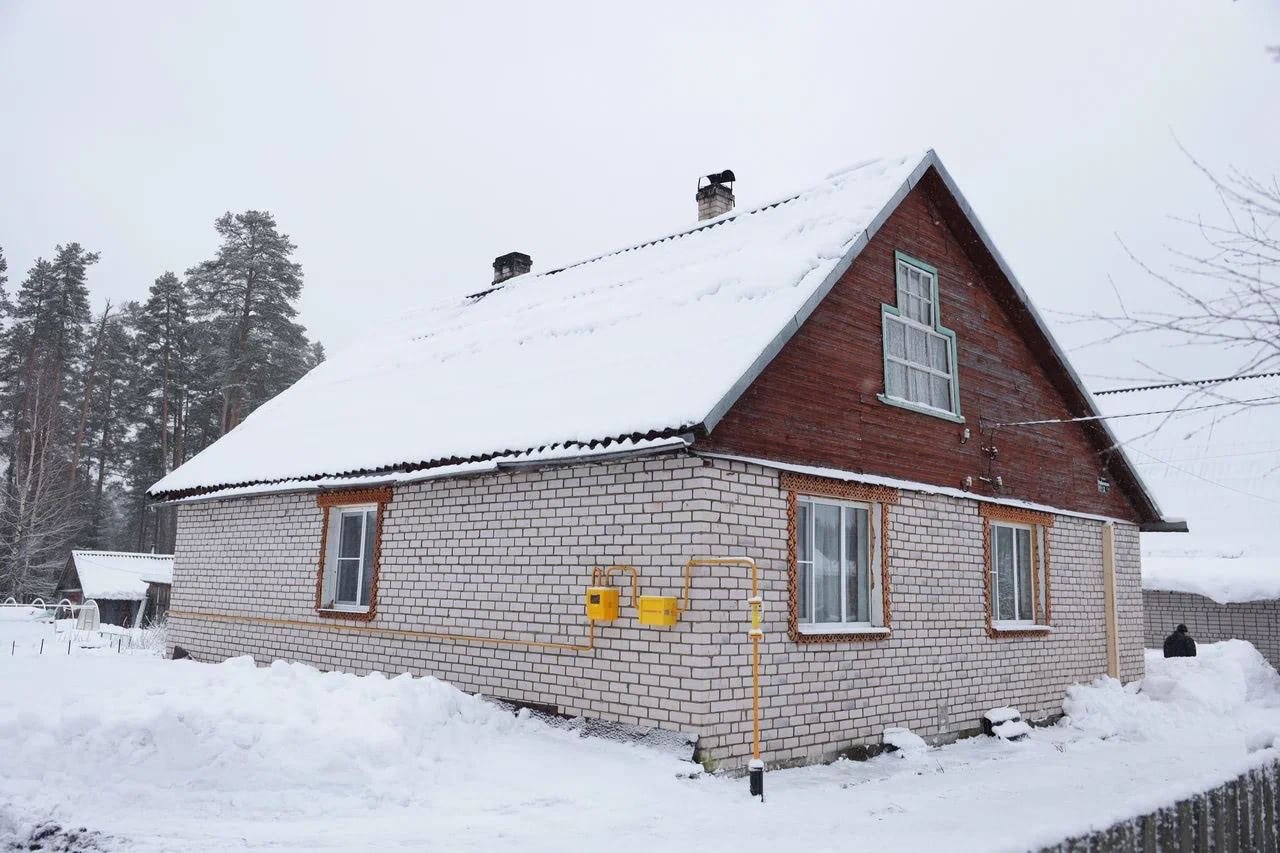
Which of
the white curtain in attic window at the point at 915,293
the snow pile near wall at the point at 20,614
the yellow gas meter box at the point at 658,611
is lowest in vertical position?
the snow pile near wall at the point at 20,614

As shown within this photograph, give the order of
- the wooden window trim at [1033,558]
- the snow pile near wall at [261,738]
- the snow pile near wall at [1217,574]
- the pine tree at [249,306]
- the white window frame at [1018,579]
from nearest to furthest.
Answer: the snow pile near wall at [261,738] < the wooden window trim at [1033,558] < the white window frame at [1018,579] < the snow pile near wall at [1217,574] < the pine tree at [249,306]

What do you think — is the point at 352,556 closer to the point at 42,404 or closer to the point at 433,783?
the point at 433,783

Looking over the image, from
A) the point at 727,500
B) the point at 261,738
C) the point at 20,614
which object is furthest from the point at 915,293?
the point at 20,614

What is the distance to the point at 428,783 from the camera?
7352mm

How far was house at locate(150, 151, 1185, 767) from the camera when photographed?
8516 mm

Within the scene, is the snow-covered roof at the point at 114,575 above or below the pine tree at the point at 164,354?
below

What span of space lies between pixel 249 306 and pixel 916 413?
38.3 meters

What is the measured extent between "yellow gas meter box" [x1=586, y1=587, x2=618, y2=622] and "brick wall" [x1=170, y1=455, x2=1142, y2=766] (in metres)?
0.14

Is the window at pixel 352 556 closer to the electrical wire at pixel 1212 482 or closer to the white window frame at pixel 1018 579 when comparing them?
the white window frame at pixel 1018 579

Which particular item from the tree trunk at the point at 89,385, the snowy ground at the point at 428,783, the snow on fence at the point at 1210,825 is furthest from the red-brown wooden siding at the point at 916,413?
the tree trunk at the point at 89,385

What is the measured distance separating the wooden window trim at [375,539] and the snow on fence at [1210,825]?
8594mm

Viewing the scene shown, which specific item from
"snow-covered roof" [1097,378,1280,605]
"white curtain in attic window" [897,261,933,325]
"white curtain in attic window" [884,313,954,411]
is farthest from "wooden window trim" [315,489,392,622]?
"snow-covered roof" [1097,378,1280,605]

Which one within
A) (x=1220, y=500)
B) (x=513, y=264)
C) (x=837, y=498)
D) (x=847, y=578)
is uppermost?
(x=513, y=264)

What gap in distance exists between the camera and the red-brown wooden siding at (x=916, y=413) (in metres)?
9.20
